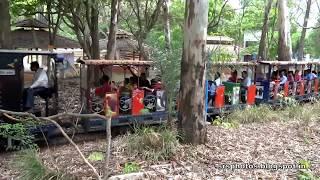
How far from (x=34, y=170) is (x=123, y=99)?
4.84 meters

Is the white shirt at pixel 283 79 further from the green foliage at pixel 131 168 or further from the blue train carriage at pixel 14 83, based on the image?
the green foliage at pixel 131 168

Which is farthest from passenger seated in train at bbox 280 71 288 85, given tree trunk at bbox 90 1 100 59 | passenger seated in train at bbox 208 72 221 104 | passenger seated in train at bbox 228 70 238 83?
tree trunk at bbox 90 1 100 59

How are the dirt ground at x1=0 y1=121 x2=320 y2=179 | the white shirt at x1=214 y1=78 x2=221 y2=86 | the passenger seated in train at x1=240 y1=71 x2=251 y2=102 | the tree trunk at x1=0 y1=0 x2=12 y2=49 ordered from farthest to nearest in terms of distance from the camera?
the passenger seated in train at x1=240 y1=71 x2=251 y2=102 < the white shirt at x1=214 y1=78 x2=221 y2=86 < the tree trunk at x1=0 y1=0 x2=12 y2=49 < the dirt ground at x1=0 y1=121 x2=320 y2=179

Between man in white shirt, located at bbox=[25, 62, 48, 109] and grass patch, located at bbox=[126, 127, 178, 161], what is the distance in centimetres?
326

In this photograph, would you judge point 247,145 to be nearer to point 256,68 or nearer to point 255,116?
point 255,116

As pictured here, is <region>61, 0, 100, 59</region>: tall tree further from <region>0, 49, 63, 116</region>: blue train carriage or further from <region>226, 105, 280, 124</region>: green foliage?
<region>226, 105, 280, 124</region>: green foliage

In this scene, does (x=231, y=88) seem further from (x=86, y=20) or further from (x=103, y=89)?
(x=86, y=20)

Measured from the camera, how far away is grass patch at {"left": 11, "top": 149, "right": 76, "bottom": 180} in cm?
526

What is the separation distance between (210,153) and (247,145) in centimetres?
100

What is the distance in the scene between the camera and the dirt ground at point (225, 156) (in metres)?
5.92

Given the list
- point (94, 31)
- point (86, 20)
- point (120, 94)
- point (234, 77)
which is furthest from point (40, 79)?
point (86, 20)

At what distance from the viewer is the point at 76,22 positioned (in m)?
17.3

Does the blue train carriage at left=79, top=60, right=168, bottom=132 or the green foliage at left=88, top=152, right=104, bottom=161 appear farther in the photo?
the blue train carriage at left=79, top=60, right=168, bottom=132

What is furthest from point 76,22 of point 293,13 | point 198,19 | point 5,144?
point 293,13
